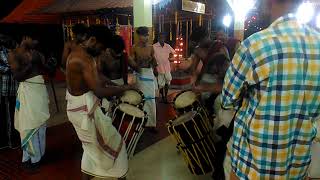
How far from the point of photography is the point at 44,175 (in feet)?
13.3

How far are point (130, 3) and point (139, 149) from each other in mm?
→ 4475

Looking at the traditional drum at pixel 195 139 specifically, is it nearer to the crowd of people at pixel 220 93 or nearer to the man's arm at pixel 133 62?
the crowd of people at pixel 220 93

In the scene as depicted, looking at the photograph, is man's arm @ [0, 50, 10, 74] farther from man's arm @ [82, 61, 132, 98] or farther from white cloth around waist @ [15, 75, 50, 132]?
man's arm @ [82, 61, 132, 98]

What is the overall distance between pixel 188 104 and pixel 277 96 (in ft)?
7.39

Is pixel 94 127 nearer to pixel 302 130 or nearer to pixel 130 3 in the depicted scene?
pixel 302 130

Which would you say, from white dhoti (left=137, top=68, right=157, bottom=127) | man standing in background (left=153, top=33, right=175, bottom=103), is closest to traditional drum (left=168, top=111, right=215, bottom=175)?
white dhoti (left=137, top=68, right=157, bottom=127)

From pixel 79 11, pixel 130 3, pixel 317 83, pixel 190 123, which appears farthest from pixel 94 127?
pixel 79 11

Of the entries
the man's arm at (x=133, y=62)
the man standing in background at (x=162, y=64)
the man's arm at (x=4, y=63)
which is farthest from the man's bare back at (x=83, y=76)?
the man standing in background at (x=162, y=64)

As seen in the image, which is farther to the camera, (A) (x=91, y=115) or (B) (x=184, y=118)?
(B) (x=184, y=118)

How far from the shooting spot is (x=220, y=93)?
3383 millimetres

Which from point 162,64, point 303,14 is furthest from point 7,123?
point 303,14

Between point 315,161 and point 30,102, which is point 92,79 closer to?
point 30,102

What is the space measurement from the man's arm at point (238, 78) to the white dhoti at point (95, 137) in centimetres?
176

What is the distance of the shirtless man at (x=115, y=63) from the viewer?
205 inches
